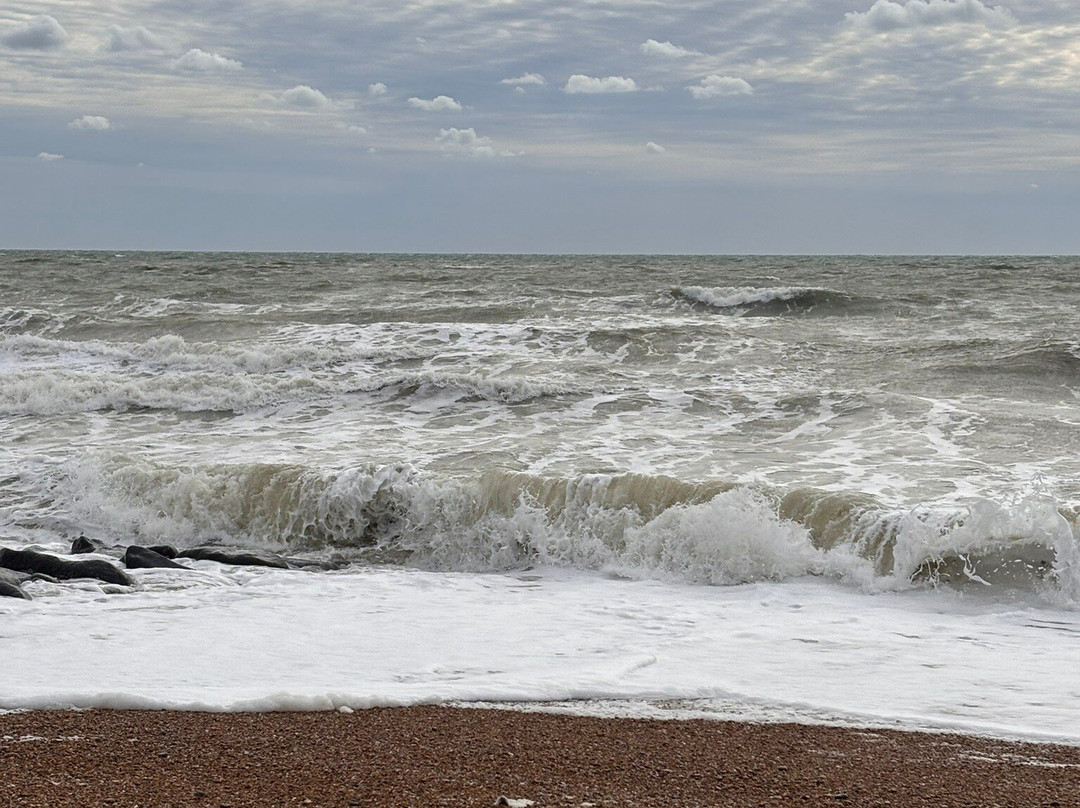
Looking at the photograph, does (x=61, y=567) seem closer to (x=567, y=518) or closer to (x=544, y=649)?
(x=544, y=649)

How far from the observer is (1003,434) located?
10828mm

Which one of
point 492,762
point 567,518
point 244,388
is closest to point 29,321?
point 244,388

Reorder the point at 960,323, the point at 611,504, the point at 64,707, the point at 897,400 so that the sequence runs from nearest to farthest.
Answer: the point at 64,707, the point at 611,504, the point at 897,400, the point at 960,323

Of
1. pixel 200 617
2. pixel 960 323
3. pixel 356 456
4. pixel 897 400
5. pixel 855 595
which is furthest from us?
pixel 960 323

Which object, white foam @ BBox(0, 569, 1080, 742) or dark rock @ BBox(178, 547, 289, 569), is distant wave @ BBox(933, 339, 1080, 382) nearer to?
white foam @ BBox(0, 569, 1080, 742)

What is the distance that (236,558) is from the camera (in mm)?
7781

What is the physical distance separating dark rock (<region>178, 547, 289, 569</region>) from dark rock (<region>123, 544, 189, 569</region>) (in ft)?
0.82

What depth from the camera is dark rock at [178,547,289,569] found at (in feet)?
25.3

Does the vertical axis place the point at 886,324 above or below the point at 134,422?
above

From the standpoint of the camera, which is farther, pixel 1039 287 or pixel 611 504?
pixel 1039 287

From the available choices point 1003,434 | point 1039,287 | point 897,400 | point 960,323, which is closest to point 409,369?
point 897,400

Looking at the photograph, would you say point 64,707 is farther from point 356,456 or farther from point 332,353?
point 332,353

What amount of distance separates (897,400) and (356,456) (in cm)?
639

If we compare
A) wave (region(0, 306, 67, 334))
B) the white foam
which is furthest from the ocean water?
wave (region(0, 306, 67, 334))
